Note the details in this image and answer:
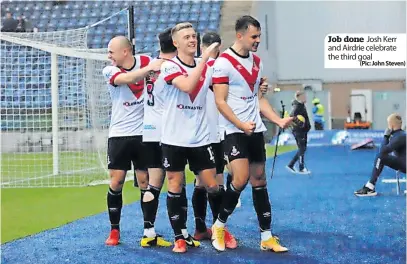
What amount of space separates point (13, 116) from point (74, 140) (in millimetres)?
1136

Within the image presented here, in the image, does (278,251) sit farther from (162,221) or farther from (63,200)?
(63,200)

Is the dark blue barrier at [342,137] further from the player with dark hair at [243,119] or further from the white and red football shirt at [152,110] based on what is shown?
the white and red football shirt at [152,110]

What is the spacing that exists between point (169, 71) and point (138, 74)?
0.70ft

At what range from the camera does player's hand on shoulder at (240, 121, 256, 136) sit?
3807 mm

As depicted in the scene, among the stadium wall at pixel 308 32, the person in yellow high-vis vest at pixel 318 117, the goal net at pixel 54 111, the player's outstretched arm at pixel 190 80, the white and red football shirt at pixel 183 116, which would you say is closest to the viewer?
the player's outstretched arm at pixel 190 80

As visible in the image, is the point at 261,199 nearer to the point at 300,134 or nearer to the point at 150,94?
the point at 150,94

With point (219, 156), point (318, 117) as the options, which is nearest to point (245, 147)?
point (219, 156)

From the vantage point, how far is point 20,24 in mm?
14016

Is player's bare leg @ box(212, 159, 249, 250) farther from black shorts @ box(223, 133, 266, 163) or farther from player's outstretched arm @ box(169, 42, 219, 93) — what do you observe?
player's outstretched arm @ box(169, 42, 219, 93)

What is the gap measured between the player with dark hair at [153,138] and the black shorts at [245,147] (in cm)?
47

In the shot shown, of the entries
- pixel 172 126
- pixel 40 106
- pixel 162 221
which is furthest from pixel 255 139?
pixel 40 106

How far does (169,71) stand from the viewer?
382 cm

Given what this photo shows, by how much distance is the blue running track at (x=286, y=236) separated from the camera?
12.5 ft

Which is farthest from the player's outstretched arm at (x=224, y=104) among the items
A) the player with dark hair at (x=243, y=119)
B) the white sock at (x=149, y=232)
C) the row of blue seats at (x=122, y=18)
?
the row of blue seats at (x=122, y=18)
